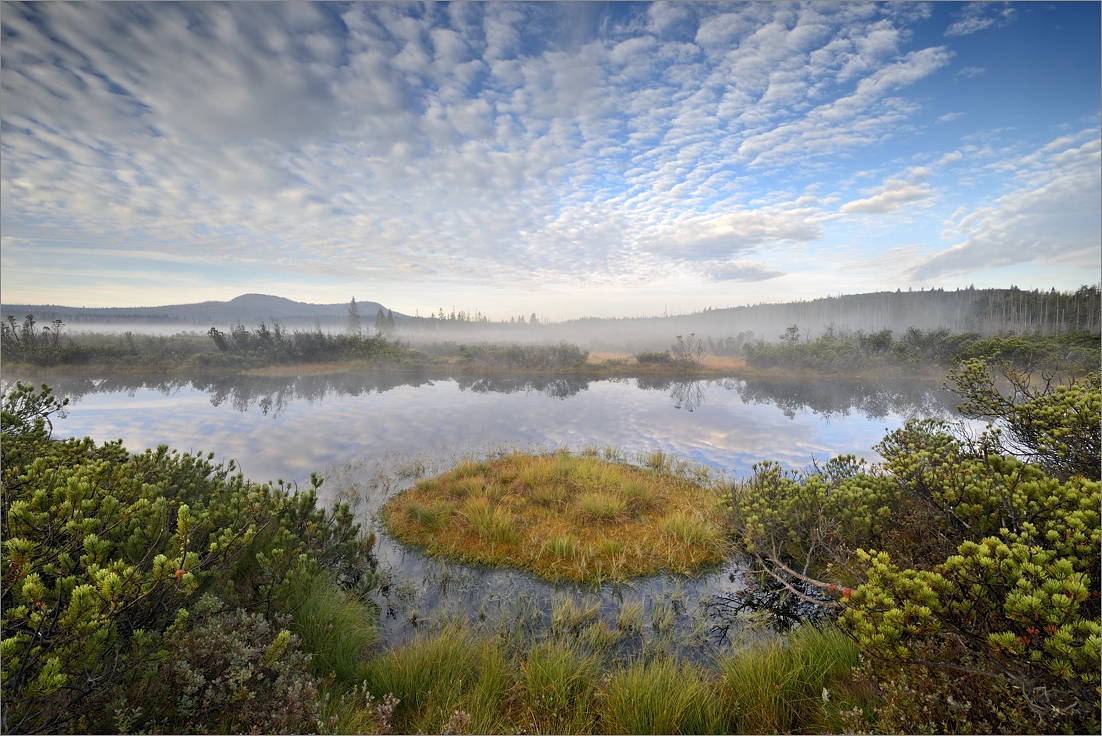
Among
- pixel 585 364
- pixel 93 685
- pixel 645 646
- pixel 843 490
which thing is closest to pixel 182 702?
pixel 93 685

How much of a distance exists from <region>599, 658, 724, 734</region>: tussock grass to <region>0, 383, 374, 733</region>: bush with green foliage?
258 centimetres

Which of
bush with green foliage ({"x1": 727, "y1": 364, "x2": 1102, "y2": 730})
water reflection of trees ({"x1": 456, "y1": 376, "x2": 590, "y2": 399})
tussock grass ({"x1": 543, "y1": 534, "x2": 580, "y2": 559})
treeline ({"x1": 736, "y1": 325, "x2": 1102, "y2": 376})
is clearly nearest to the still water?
water reflection of trees ({"x1": 456, "y1": 376, "x2": 590, "y2": 399})

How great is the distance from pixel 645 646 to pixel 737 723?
3.49 feet

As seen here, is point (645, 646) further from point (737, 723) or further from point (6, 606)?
point (6, 606)

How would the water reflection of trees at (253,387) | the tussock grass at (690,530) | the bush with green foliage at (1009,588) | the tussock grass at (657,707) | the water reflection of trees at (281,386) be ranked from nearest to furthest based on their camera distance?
1. the bush with green foliage at (1009,588)
2. the tussock grass at (657,707)
3. the tussock grass at (690,530)
4. the water reflection of trees at (253,387)
5. the water reflection of trees at (281,386)

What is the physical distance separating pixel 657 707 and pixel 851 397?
23.1m

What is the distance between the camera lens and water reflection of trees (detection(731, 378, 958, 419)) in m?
17.4

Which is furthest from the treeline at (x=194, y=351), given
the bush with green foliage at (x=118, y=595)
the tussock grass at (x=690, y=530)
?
the bush with green foliage at (x=118, y=595)

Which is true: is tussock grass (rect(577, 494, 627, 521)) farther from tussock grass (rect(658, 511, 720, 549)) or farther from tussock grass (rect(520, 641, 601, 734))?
tussock grass (rect(520, 641, 601, 734))

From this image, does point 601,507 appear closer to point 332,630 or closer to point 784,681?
point 784,681

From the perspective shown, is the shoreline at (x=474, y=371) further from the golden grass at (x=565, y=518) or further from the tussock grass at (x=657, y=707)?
the tussock grass at (x=657, y=707)

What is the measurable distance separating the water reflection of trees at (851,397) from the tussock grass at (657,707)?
1566 cm

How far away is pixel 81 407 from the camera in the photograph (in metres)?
16.5

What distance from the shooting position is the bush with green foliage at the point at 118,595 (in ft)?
7.12
